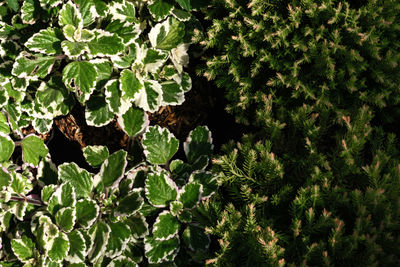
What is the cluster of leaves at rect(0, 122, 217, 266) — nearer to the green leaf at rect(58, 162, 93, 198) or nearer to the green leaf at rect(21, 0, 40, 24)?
the green leaf at rect(58, 162, 93, 198)

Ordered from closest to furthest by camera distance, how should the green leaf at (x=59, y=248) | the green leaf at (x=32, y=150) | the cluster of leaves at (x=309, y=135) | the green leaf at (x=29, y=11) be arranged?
the cluster of leaves at (x=309, y=135), the green leaf at (x=59, y=248), the green leaf at (x=29, y=11), the green leaf at (x=32, y=150)

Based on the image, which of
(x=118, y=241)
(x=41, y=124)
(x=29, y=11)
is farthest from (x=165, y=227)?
(x=29, y=11)

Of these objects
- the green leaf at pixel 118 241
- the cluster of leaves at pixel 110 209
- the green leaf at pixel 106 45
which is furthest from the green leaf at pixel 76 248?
the green leaf at pixel 106 45

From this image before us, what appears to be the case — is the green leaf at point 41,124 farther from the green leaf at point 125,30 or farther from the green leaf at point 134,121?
the green leaf at point 125,30

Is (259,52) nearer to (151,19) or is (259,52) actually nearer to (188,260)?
(151,19)

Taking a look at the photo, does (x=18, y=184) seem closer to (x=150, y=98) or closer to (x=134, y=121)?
(x=134, y=121)

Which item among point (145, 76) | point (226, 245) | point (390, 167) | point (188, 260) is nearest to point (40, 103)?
point (145, 76)

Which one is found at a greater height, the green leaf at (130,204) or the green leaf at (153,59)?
the green leaf at (153,59)
